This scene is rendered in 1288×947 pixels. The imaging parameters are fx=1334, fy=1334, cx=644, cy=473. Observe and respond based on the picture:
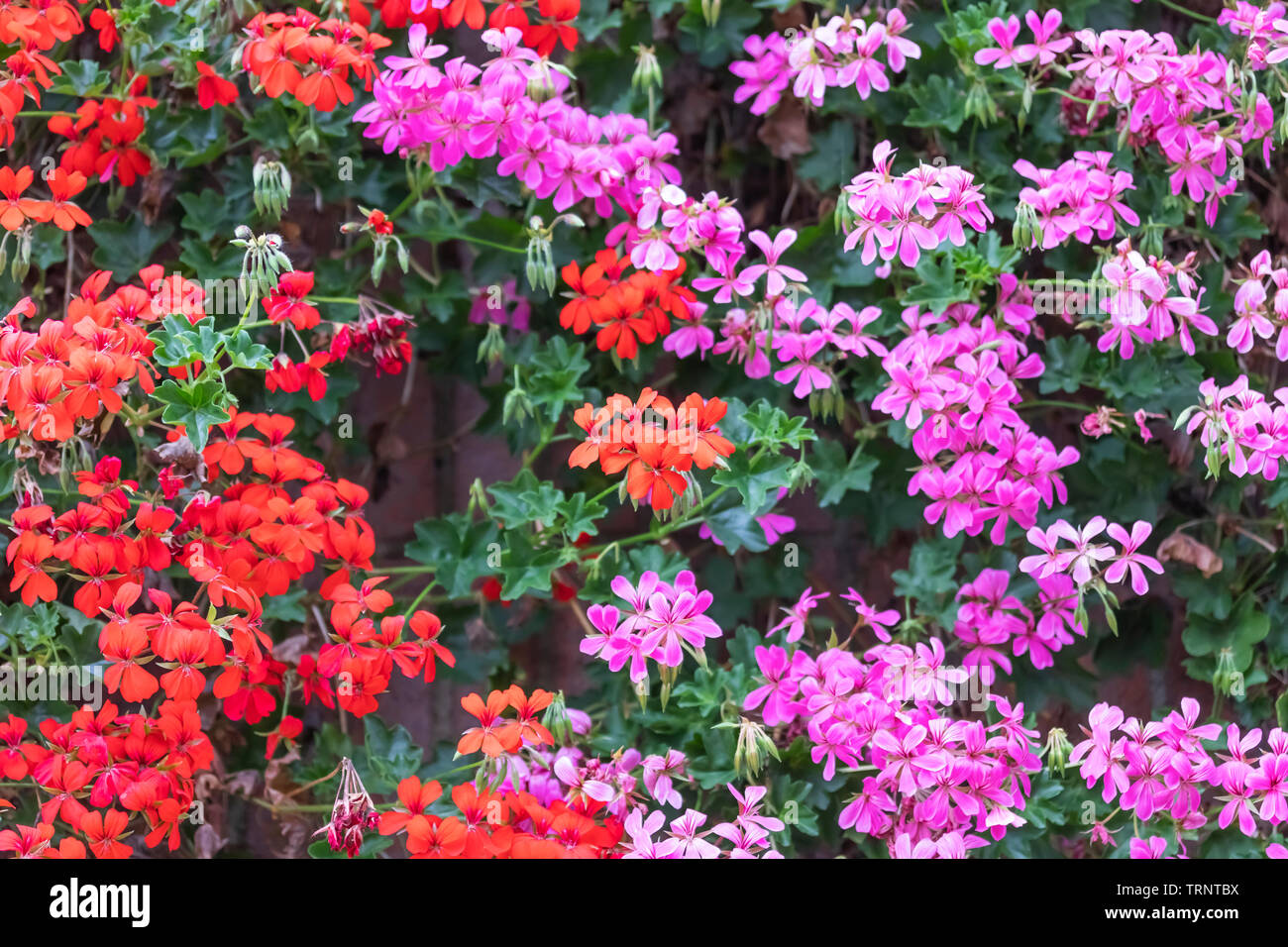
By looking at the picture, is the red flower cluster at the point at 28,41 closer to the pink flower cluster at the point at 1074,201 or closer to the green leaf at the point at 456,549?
the green leaf at the point at 456,549

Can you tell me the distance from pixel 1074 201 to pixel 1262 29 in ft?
1.16

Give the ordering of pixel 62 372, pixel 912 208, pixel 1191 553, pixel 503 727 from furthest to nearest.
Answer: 1. pixel 1191 553
2. pixel 912 208
3. pixel 503 727
4. pixel 62 372

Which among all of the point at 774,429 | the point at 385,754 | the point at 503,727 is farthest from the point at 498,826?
the point at 774,429

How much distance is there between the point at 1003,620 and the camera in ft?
6.12

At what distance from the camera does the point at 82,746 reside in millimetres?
1601

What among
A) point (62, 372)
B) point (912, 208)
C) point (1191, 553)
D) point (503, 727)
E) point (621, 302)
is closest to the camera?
point (62, 372)

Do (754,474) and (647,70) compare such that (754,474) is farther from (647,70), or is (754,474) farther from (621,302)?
(647,70)

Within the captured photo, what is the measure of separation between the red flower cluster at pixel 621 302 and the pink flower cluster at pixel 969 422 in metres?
0.31

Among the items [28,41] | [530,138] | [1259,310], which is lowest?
[1259,310]

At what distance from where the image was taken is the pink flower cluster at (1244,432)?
1696 millimetres

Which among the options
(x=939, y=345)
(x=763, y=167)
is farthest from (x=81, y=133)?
(x=939, y=345)
